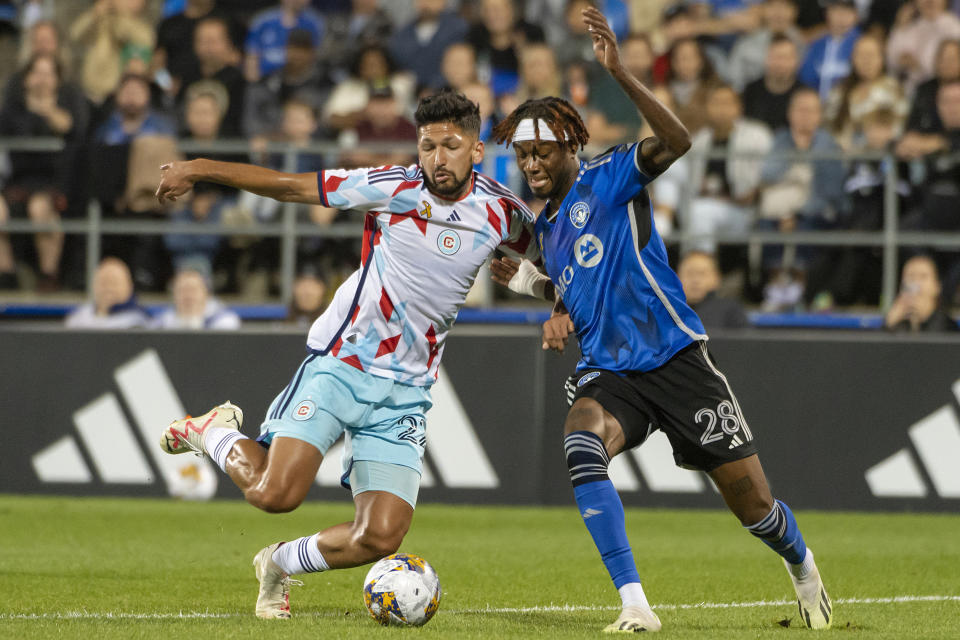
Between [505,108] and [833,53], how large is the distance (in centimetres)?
326

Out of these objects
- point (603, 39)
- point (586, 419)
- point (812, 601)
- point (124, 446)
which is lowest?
point (124, 446)

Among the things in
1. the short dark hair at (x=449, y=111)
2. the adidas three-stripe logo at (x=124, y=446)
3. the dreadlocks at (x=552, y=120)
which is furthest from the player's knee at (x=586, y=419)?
the adidas three-stripe logo at (x=124, y=446)

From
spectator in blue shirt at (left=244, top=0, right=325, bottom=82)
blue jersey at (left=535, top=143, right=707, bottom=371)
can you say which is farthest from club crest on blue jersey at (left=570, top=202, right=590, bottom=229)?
spectator in blue shirt at (left=244, top=0, right=325, bottom=82)

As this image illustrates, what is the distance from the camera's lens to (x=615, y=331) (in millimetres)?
6355

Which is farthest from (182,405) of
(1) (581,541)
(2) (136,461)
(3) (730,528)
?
(3) (730,528)

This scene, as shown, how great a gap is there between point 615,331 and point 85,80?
10032 mm

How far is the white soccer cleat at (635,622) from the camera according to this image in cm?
577

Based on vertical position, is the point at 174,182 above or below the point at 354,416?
above

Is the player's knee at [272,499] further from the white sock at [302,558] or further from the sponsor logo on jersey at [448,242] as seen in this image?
the sponsor logo on jersey at [448,242]

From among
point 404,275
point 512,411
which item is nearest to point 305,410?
point 404,275

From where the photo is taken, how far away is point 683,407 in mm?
6254

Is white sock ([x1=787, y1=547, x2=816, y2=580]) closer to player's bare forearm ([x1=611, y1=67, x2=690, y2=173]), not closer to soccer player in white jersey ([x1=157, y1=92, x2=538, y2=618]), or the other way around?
soccer player in white jersey ([x1=157, y1=92, x2=538, y2=618])

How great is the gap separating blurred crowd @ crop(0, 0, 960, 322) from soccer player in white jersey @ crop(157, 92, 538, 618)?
5.80 metres

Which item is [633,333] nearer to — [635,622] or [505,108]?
[635,622]
